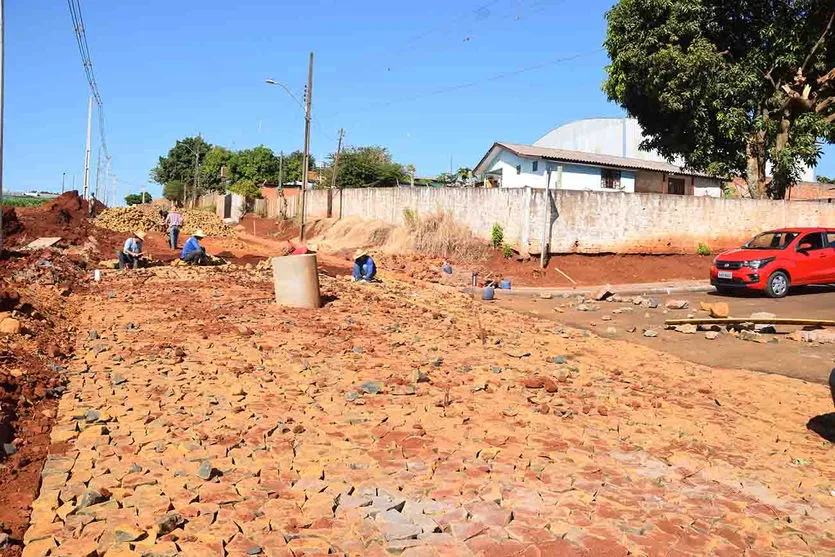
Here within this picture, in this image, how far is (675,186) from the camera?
1524 inches

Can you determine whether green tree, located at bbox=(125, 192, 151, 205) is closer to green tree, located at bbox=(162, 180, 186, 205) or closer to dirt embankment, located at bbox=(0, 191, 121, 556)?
green tree, located at bbox=(162, 180, 186, 205)

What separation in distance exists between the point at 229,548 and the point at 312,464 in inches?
48.5

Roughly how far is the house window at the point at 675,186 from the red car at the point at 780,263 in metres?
23.6

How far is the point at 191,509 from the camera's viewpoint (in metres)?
3.89

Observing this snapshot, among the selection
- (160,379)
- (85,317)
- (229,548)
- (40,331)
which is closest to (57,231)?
(85,317)

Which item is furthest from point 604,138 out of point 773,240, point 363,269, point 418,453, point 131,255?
point 418,453

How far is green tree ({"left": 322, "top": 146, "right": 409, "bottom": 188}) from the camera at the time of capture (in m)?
47.2

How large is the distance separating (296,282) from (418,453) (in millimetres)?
6899

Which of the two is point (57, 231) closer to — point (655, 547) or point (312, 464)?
point (312, 464)

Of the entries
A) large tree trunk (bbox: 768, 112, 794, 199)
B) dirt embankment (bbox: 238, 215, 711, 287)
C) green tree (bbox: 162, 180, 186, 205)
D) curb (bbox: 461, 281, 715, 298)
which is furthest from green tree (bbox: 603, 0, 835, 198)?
green tree (bbox: 162, 180, 186, 205)

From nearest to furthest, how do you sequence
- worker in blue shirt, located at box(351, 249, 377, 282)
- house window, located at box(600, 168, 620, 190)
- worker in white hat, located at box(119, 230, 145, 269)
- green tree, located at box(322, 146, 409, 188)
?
worker in blue shirt, located at box(351, 249, 377, 282)
worker in white hat, located at box(119, 230, 145, 269)
house window, located at box(600, 168, 620, 190)
green tree, located at box(322, 146, 409, 188)

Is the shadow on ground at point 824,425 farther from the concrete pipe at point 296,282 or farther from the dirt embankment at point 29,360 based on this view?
the concrete pipe at point 296,282

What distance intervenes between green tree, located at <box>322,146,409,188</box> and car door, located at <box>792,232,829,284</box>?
32.6 metres

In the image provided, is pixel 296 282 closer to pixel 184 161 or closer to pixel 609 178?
pixel 609 178
